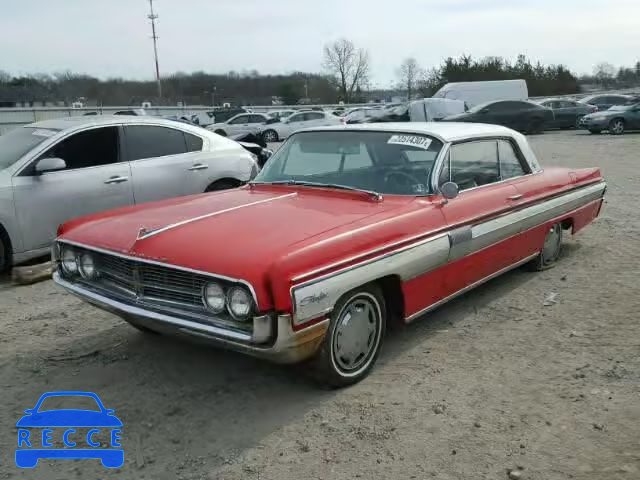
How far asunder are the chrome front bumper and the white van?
2702 centimetres

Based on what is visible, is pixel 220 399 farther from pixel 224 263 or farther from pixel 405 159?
pixel 405 159

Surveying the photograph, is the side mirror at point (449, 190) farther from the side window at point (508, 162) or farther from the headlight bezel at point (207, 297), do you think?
the headlight bezel at point (207, 297)

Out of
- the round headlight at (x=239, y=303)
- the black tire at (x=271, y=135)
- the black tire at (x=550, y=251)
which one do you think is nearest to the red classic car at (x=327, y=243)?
the round headlight at (x=239, y=303)

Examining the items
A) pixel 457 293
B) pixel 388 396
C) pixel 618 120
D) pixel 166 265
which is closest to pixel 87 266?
pixel 166 265

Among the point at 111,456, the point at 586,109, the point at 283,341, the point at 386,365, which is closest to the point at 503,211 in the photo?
the point at 386,365

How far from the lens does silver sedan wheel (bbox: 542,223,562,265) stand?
5778 millimetres

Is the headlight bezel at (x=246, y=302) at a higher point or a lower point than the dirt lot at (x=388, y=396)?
higher

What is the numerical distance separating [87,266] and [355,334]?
1.72m

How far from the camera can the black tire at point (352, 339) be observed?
3355 mm

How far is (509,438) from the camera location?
9.93ft

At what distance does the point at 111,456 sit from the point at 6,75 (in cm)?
5049

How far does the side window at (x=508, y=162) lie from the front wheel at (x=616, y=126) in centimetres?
1947

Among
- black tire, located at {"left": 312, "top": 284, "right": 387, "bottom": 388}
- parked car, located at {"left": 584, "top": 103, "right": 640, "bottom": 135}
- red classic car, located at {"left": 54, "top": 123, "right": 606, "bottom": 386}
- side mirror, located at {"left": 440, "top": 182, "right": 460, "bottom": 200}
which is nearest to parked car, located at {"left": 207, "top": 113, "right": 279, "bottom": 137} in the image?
parked car, located at {"left": 584, "top": 103, "right": 640, "bottom": 135}

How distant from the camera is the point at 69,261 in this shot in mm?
3883
